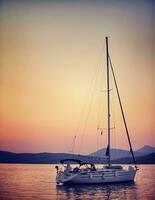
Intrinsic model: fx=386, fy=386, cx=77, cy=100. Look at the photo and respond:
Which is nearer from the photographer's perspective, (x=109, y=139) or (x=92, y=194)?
(x=92, y=194)

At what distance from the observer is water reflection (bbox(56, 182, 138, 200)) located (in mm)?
18413

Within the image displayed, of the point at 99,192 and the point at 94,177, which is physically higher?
the point at 94,177

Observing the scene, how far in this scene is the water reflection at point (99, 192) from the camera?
725 inches

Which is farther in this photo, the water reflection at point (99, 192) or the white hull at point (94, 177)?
the white hull at point (94, 177)

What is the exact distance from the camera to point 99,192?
20125 mm

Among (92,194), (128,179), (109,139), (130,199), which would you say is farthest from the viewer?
(128,179)

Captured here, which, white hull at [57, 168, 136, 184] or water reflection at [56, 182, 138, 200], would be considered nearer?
water reflection at [56, 182, 138, 200]

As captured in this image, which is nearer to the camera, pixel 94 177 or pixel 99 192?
pixel 99 192

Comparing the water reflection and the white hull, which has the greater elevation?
the white hull

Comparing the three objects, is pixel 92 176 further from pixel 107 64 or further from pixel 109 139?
pixel 107 64

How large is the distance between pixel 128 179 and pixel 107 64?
24.0 ft

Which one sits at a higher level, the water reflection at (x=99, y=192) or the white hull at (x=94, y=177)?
the white hull at (x=94, y=177)

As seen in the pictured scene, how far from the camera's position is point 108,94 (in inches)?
906

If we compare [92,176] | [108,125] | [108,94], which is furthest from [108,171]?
[108,94]
